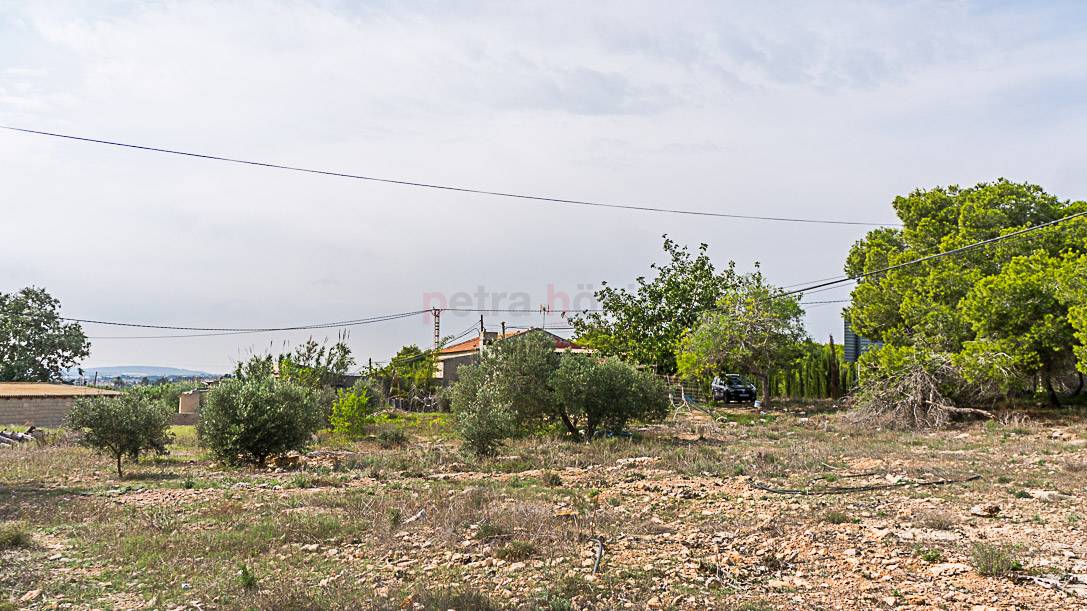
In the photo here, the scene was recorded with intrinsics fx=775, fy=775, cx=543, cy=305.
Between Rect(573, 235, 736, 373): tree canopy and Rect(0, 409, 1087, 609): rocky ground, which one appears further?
Rect(573, 235, 736, 373): tree canopy

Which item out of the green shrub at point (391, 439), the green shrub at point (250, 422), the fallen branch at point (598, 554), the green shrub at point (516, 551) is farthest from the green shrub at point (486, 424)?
the green shrub at point (516, 551)

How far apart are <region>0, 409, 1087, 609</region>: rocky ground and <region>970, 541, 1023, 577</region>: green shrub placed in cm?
2

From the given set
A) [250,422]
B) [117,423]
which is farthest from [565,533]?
[117,423]

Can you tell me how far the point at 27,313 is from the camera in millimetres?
52000

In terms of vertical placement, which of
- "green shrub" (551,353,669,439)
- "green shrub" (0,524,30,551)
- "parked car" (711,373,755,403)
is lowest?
"green shrub" (0,524,30,551)

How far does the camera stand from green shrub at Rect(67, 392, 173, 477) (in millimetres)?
15492

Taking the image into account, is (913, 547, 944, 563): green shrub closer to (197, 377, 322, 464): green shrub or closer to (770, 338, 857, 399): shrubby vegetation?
(197, 377, 322, 464): green shrub

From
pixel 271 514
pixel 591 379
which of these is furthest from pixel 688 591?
pixel 591 379

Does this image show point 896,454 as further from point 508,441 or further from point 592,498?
point 508,441

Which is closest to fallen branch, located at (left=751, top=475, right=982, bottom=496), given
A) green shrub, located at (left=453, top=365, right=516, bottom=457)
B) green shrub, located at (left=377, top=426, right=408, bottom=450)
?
green shrub, located at (left=453, top=365, right=516, bottom=457)

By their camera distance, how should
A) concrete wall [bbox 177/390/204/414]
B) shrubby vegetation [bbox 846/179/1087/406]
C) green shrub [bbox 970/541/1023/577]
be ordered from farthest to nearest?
concrete wall [bbox 177/390/204/414] < shrubby vegetation [bbox 846/179/1087/406] < green shrub [bbox 970/541/1023/577]

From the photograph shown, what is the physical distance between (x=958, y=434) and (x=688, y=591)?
16.1 m

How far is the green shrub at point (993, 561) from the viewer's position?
22.2 feet

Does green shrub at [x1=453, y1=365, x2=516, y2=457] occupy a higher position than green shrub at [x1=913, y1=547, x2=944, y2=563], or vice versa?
green shrub at [x1=453, y1=365, x2=516, y2=457]
